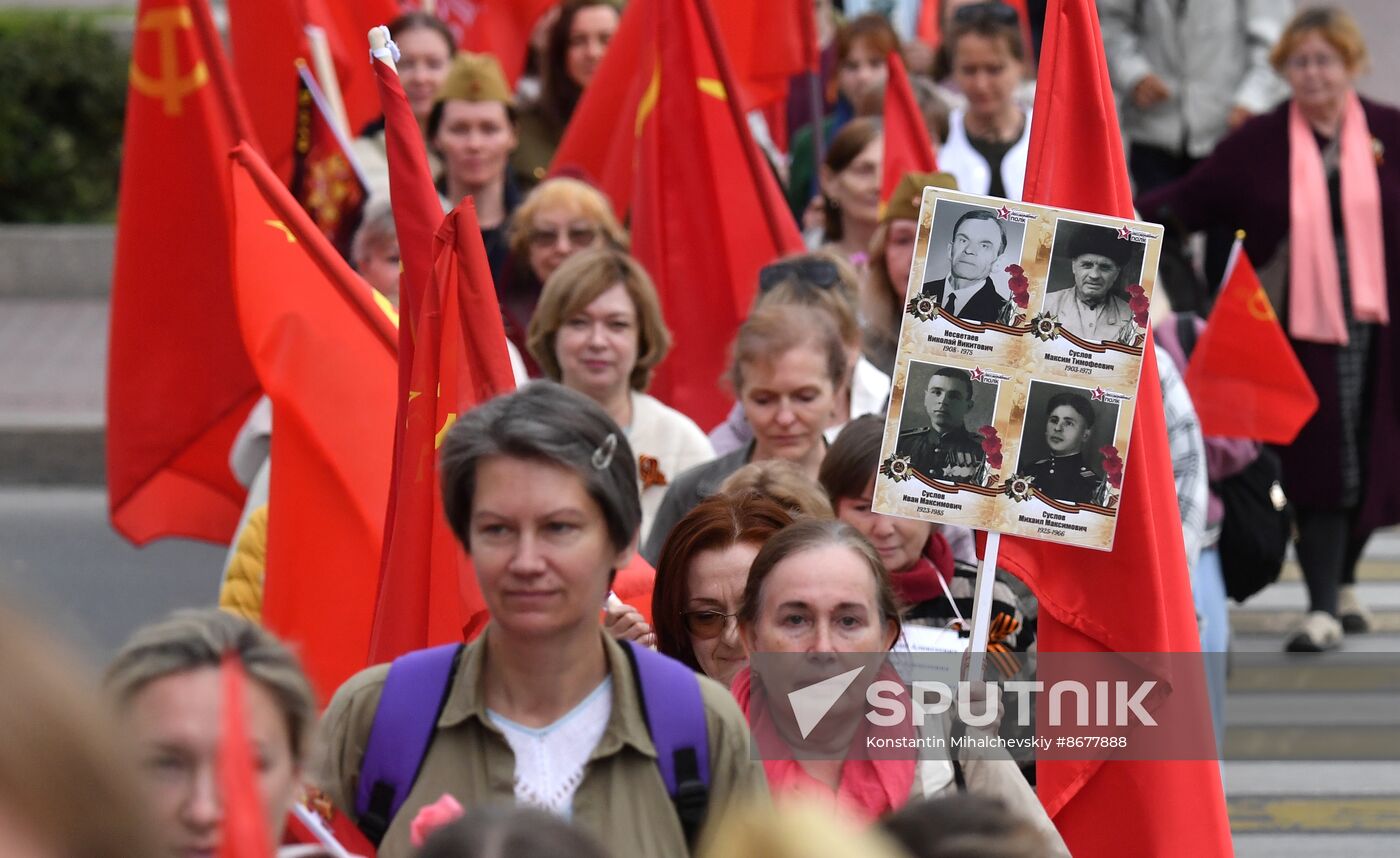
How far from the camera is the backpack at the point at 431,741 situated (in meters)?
2.84

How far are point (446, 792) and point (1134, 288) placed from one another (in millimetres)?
1786

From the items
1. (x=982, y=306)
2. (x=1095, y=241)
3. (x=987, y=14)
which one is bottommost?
(x=982, y=306)

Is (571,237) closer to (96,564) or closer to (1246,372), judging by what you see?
(1246,372)

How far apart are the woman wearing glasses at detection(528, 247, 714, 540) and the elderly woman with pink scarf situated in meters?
→ 2.80

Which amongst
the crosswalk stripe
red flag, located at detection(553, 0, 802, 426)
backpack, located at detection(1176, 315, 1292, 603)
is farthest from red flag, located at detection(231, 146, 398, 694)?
the crosswalk stripe

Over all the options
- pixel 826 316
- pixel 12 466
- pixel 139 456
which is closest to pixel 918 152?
pixel 826 316

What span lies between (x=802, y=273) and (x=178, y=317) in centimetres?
174

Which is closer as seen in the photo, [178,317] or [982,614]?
[982,614]

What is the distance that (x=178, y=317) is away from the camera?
6188mm

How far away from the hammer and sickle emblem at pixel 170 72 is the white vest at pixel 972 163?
107 inches

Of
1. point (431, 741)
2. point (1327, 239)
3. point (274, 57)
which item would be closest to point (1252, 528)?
point (1327, 239)

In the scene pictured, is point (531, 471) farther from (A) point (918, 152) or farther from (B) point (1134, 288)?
(A) point (918, 152)

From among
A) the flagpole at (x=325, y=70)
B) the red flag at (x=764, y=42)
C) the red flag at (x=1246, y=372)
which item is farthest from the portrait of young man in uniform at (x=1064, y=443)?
the red flag at (x=764, y=42)

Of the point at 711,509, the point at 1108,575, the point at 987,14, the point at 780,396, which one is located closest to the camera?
the point at 711,509
